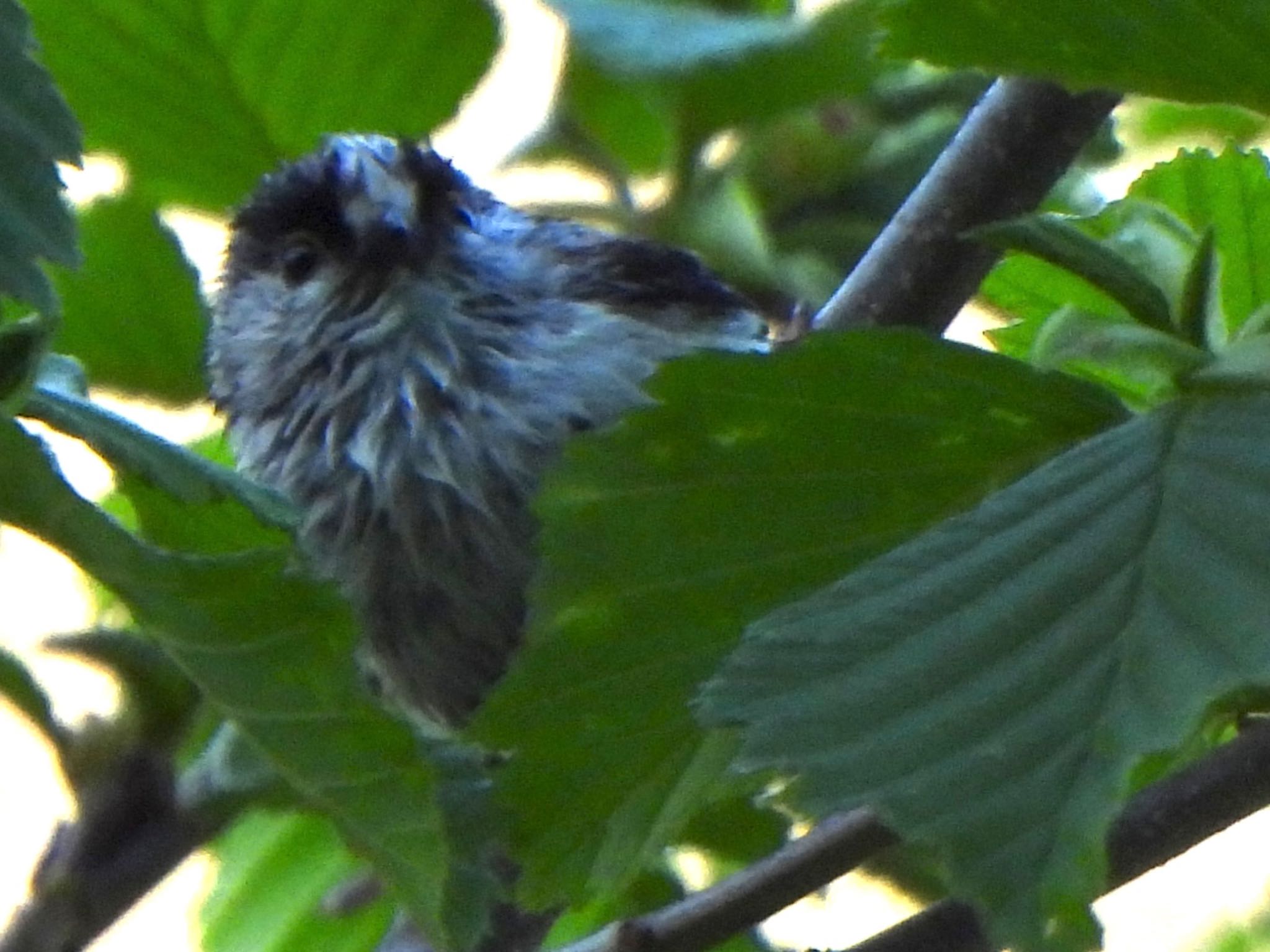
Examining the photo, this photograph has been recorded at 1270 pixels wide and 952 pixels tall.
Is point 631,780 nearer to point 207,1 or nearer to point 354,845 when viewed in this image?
point 354,845

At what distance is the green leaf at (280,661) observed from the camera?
1.63ft

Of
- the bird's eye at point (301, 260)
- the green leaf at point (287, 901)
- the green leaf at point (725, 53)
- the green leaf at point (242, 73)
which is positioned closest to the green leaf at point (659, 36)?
the green leaf at point (725, 53)

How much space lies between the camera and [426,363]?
1040 mm

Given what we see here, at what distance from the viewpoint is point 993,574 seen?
1.73 feet

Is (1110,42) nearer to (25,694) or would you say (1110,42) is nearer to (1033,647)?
(1033,647)

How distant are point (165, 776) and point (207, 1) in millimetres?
416

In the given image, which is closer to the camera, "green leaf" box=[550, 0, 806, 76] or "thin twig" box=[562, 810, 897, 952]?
"thin twig" box=[562, 810, 897, 952]

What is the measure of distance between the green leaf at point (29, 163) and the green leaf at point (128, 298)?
57 centimetres

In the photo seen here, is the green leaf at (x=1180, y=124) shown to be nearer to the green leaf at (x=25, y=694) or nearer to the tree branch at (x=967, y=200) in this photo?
the tree branch at (x=967, y=200)

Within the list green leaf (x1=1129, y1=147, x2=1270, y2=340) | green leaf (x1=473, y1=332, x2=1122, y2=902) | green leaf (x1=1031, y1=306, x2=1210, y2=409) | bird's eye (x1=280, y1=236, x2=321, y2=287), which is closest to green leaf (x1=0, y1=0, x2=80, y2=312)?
green leaf (x1=473, y1=332, x2=1122, y2=902)

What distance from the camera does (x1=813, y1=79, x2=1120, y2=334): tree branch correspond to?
95 cm

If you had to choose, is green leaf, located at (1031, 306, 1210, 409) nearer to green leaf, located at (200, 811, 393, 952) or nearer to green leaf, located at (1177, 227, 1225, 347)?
green leaf, located at (1177, 227, 1225, 347)

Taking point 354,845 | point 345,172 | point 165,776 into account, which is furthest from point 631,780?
point 345,172

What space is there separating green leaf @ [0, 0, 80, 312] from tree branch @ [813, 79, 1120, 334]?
1.83 feet
